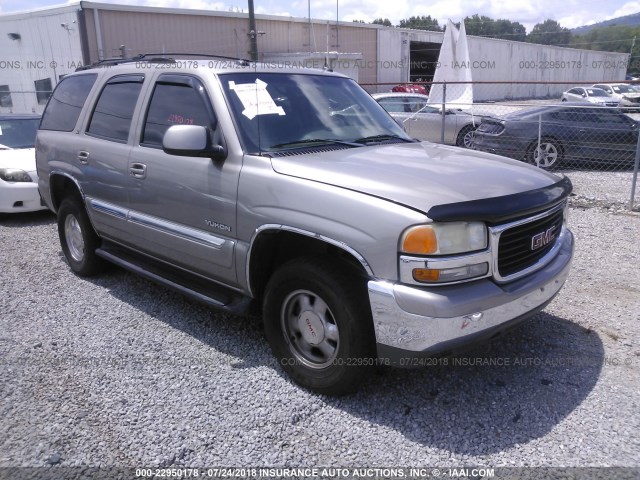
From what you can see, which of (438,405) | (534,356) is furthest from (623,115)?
(438,405)

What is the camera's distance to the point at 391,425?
3.04 m

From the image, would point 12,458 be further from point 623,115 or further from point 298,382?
point 623,115

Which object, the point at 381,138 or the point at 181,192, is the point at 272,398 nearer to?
the point at 181,192

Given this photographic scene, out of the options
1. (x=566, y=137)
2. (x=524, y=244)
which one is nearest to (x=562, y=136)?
(x=566, y=137)

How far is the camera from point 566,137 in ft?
35.4

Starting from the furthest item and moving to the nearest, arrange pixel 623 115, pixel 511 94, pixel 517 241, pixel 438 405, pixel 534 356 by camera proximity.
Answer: pixel 511 94 → pixel 623 115 → pixel 534 356 → pixel 438 405 → pixel 517 241

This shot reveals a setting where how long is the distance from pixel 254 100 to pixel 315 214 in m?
1.14

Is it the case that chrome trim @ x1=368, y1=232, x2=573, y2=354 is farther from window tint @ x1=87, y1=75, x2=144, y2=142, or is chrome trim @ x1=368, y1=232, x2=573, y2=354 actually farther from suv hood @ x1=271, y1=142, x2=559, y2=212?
window tint @ x1=87, y1=75, x2=144, y2=142

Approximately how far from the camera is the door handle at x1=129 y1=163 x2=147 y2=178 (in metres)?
4.11

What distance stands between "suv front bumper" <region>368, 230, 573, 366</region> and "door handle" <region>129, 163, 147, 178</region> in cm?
216

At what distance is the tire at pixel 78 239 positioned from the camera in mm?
5168

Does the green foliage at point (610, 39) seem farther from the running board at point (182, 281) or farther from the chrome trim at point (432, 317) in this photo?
the chrome trim at point (432, 317)

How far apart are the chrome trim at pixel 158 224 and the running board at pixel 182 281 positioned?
0.33m

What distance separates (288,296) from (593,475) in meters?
1.82
